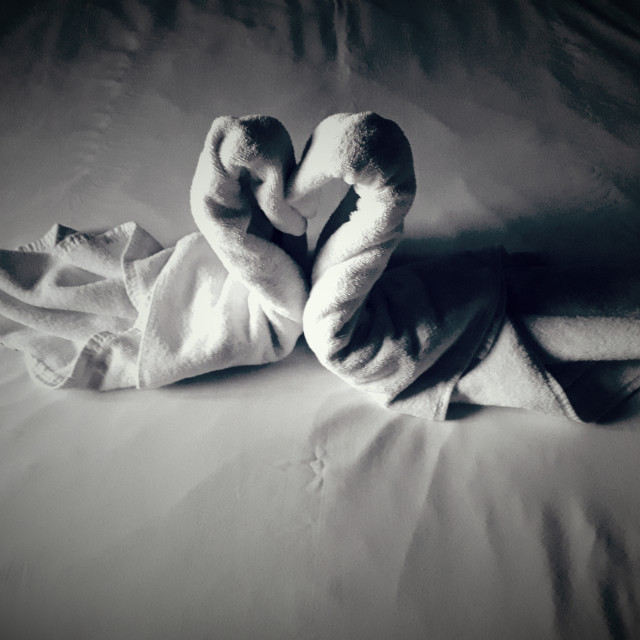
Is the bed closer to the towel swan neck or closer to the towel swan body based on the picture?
the towel swan body

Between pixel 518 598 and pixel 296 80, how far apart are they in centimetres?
119

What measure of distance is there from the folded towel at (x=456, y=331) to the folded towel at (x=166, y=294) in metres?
0.08

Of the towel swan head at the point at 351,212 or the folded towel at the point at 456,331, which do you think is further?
the folded towel at the point at 456,331

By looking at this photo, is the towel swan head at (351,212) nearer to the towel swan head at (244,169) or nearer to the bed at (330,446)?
the towel swan head at (244,169)

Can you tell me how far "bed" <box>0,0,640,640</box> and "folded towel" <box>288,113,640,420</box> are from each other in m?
0.05

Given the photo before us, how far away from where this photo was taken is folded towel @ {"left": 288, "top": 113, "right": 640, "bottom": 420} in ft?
1.86

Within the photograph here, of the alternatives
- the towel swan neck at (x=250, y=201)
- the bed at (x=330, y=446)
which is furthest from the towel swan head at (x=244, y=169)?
the bed at (x=330, y=446)

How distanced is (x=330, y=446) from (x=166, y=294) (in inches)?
13.1

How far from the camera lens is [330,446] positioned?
0.66 meters

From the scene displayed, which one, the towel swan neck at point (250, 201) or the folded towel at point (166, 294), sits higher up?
the towel swan neck at point (250, 201)

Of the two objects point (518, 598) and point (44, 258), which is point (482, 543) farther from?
point (44, 258)

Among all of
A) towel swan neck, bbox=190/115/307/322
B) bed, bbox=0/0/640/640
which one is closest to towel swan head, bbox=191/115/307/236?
towel swan neck, bbox=190/115/307/322

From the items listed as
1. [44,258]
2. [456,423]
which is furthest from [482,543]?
[44,258]

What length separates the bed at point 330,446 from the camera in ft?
1.73
